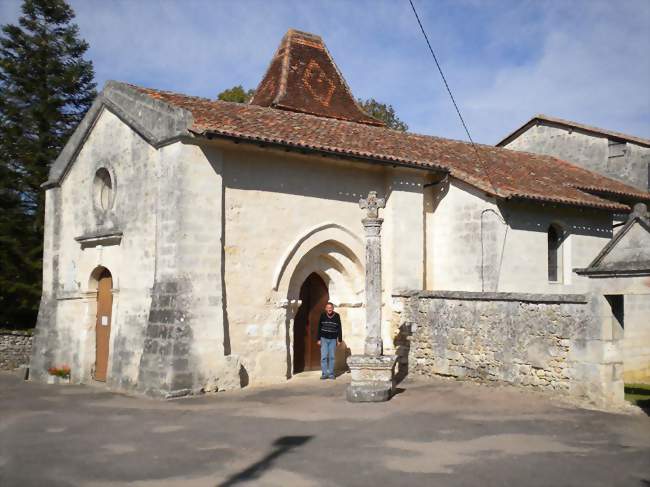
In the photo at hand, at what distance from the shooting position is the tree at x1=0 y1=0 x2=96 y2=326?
22.4 metres

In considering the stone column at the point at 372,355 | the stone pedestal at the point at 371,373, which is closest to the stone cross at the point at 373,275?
the stone column at the point at 372,355

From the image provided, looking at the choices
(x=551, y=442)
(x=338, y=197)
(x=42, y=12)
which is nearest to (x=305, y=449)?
(x=551, y=442)

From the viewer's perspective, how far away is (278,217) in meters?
13.6

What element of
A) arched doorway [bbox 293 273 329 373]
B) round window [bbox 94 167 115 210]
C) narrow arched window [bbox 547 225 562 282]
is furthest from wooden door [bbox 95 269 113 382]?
narrow arched window [bbox 547 225 562 282]

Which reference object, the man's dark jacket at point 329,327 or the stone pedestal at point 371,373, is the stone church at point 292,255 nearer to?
the man's dark jacket at point 329,327

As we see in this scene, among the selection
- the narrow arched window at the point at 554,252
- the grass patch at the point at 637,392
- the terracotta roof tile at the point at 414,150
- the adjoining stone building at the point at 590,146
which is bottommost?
the grass patch at the point at 637,392

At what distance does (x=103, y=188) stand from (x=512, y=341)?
9.70m

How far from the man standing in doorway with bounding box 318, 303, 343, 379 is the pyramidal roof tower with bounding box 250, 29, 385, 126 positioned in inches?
301

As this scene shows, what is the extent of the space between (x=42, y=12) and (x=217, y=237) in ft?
58.3

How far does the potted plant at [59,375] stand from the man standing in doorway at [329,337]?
19.6ft

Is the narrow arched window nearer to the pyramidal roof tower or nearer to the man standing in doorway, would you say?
the man standing in doorway

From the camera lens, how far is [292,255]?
13797 millimetres

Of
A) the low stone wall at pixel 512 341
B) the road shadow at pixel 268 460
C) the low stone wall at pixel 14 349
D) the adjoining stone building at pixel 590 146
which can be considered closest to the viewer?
the road shadow at pixel 268 460

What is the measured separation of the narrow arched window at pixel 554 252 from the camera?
659 inches
